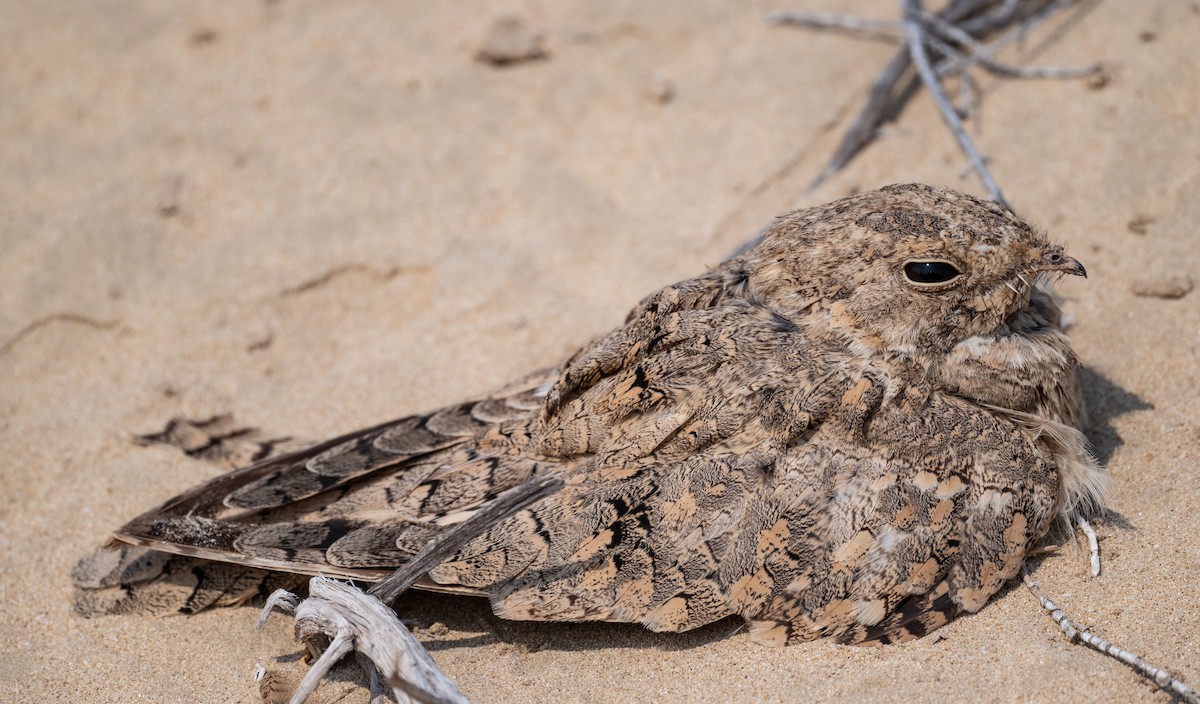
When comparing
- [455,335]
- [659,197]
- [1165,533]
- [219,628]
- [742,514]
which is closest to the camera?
[742,514]

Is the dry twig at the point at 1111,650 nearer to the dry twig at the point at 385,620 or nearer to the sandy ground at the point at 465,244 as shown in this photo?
the sandy ground at the point at 465,244

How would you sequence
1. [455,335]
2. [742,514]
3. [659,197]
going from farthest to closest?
1. [659,197]
2. [455,335]
3. [742,514]

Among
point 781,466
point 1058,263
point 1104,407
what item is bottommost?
point 1104,407

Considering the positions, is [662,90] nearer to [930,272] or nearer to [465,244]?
[465,244]

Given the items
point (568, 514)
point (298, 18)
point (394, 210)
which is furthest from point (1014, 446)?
point (298, 18)

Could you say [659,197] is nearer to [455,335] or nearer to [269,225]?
[455,335]

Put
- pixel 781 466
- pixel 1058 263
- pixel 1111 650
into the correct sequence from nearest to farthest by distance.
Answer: pixel 1111 650 → pixel 781 466 → pixel 1058 263

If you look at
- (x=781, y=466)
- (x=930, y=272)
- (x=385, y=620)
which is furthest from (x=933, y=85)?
(x=385, y=620)
